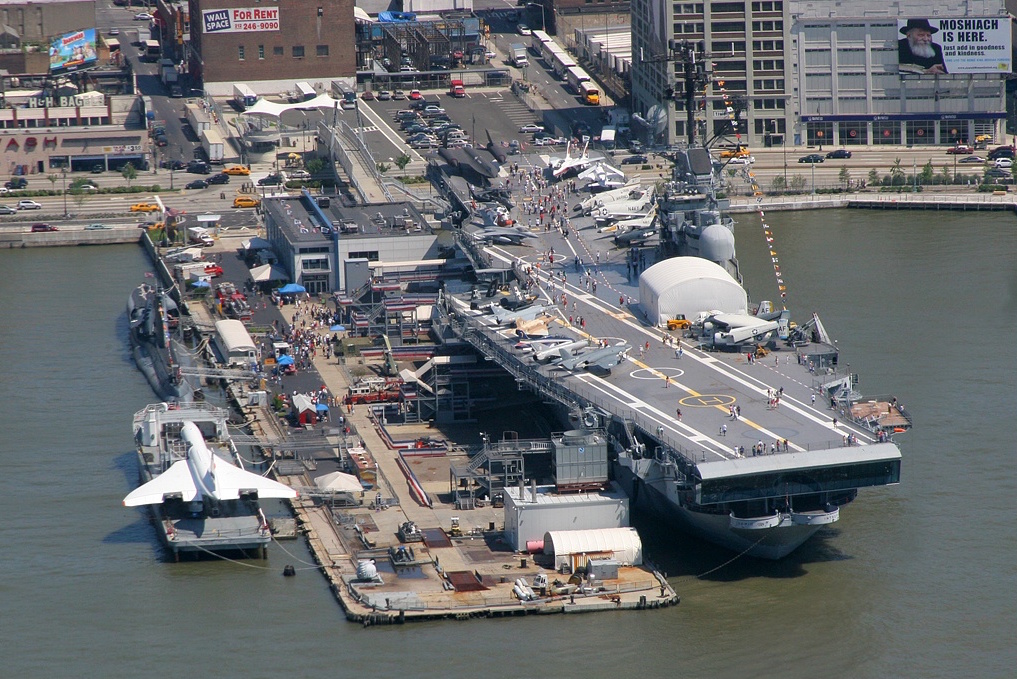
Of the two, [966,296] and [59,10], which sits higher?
[59,10]

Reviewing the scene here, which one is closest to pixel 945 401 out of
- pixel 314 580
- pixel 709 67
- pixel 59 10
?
pixel 314 580

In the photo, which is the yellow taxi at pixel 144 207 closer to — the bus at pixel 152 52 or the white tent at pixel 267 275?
the white tent at pixel 267 275

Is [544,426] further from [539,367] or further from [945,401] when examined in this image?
[945,401]

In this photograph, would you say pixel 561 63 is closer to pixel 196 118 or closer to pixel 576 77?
pixel 576 77

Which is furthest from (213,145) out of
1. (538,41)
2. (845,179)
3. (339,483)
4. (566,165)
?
(339,483)

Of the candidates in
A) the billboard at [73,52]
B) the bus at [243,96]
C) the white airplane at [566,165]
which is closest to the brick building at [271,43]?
the bus at [243,96]
